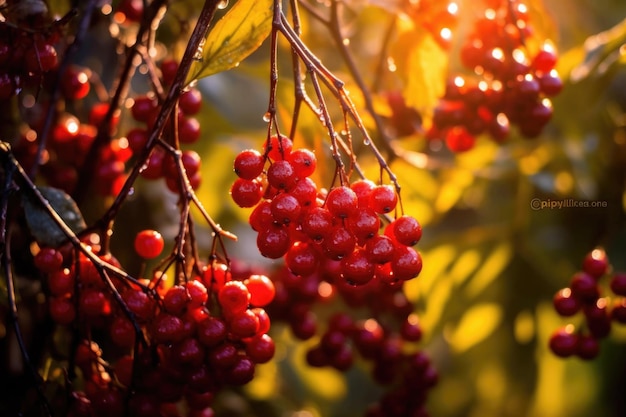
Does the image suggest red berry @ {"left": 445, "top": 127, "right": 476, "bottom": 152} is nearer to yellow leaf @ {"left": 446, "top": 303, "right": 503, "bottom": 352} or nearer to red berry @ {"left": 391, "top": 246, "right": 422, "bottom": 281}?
yellow leaf @ {"left": 446, "top": 303, "right": 503, "bottom": 352}

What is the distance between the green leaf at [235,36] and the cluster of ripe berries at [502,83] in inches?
20.1

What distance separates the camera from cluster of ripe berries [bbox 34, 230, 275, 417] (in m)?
0.87

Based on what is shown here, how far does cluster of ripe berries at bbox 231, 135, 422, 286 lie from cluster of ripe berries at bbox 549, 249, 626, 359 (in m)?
0.59

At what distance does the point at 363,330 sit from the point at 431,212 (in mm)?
323

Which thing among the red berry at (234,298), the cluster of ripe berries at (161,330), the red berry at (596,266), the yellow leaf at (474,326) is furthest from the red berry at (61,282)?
the yellow leaf at (474,326)

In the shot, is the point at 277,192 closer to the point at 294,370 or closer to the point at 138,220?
the point at 138,220

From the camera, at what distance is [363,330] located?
1503 mm

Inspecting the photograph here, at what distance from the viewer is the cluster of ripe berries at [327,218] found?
81 cm

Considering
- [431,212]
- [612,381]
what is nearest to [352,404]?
[612,381]

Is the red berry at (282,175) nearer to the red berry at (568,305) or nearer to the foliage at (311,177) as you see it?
the foliage at (311,177)

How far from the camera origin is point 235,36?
32.1 inches

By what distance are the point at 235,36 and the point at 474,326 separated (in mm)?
1161

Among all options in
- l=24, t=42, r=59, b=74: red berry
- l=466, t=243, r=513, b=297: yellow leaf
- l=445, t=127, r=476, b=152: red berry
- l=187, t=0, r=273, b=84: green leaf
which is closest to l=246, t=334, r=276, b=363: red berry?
l=187, t=0, r=273, b=84: green leaf

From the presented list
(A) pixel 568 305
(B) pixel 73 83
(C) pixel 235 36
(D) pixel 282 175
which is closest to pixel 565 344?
(A) pixel 568 305
